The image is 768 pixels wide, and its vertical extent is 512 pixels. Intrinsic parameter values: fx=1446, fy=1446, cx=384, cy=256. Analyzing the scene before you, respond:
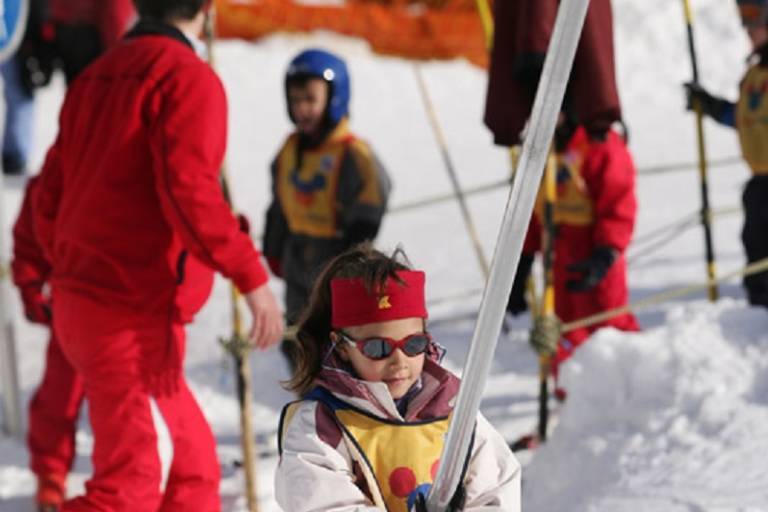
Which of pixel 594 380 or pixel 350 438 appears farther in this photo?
pixel 594 380

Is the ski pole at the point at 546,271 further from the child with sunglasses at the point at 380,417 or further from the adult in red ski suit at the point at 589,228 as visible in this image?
the child with sunglasses at the point at 380,417

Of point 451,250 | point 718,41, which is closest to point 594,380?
point 451,250

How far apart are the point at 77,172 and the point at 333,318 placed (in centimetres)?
117

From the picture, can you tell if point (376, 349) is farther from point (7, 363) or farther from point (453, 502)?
point (7, 363)

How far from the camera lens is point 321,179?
16.5 feet

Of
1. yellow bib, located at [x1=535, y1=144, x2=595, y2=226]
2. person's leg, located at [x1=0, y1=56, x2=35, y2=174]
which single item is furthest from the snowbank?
person's leg, located at [x1=0, y1=56, x2=35, y2=174]

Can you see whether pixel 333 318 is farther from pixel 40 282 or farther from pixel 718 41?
pixel 718 41

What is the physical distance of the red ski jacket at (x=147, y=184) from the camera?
3.30 metres

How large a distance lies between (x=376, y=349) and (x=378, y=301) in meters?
0.09

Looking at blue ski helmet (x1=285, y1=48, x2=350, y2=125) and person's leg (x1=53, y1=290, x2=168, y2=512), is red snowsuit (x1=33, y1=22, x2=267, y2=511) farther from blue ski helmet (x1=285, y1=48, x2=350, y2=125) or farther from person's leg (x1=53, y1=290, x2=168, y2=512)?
blue ski helmet (x1=285, y1=48, x2=350, y2=125)

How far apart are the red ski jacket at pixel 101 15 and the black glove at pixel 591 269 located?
3.57 meters

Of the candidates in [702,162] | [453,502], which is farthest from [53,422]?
[702,162]

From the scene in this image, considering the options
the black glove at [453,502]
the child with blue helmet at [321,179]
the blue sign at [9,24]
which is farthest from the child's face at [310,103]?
the black glove at [453,502]

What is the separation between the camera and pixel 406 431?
2520mm
